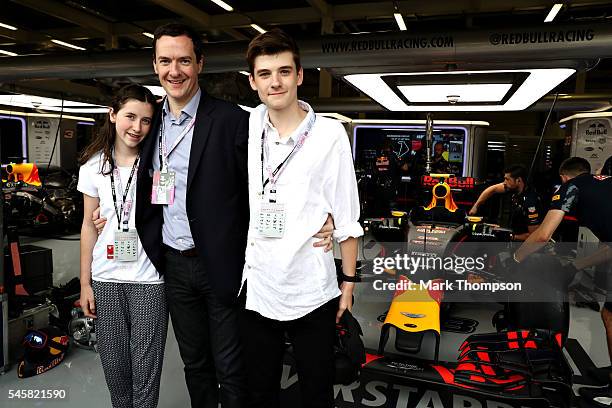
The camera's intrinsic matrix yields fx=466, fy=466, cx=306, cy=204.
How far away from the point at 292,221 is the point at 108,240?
0.87m

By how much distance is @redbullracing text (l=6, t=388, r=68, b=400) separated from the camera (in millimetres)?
2766

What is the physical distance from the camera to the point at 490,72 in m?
3.83

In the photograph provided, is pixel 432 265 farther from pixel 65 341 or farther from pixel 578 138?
pixel 578 138

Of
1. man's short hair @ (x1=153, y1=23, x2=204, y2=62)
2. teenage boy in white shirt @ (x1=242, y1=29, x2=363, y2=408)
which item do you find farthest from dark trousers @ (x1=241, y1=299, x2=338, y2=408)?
man's short hair @ (x1=153, y1=23, x2=204, y2=62)

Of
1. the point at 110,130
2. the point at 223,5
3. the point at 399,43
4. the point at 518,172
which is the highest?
the point at 223,5

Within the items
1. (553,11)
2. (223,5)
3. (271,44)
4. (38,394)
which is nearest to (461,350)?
(271,44)

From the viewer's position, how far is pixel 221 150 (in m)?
1.67

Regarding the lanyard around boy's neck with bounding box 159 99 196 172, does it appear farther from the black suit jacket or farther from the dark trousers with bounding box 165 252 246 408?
the dark trousers with bounding box 165 252 246 408

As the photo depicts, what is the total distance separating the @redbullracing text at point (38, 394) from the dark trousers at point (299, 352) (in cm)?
175

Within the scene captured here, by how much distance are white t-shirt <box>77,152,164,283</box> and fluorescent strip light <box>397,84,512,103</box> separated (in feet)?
10.4

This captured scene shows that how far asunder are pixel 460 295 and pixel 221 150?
3.82 meters

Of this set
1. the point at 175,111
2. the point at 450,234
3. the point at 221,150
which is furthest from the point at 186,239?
the point at 450,234

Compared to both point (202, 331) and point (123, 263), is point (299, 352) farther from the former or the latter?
point (123, 263)

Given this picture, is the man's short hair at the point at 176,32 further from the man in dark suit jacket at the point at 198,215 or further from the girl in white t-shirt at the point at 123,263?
the girl in white t-shirt at the point at 123,263
